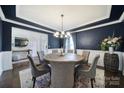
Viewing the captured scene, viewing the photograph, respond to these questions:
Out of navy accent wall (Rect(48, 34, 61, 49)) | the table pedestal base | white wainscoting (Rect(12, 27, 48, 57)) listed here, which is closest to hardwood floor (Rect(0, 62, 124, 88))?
the table pedestal base

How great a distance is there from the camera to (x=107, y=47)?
4.37m

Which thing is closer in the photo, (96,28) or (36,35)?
(96,28)

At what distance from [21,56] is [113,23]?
4.84m

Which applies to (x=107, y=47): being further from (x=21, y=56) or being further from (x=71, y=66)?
(x=21, y=56)

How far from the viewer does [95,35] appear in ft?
18.7

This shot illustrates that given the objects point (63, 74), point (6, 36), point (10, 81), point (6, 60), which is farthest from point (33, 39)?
point (63, 74)

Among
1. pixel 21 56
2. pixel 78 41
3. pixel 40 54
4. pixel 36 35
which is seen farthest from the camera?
pixel 78 41

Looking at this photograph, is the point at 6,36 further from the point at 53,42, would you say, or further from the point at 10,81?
the point at 53,42

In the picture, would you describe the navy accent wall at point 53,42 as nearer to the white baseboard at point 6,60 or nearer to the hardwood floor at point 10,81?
the white baseboard at point 6,60

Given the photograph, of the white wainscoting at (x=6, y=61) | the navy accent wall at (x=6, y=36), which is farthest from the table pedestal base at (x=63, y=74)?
the navy accent wall at (x=6, y=36)

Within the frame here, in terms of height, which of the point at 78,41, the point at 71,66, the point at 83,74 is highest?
the point at 78,41

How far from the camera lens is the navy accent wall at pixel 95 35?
443cm

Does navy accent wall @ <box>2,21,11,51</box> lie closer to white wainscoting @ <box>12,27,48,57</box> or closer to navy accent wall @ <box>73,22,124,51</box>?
white wainscoting @ <box>12,27,48,57</box>
